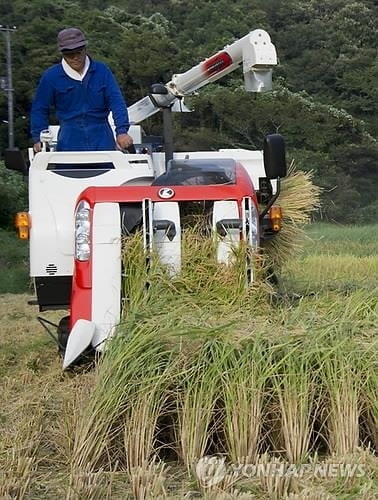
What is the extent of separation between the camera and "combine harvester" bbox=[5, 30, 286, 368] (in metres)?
4.71

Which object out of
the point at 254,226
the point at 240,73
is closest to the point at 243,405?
the point at 254,226

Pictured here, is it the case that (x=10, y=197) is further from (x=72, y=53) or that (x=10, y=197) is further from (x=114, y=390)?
(x=114, y=390)

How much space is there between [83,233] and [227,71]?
2923 millimetres

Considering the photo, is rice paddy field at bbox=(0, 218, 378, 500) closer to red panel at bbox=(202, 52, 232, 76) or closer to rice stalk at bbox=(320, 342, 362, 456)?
rice stalk at bbox=(320, 342, 362, 456)

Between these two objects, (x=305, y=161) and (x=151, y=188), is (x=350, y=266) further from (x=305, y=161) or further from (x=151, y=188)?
(x=305, y=161)

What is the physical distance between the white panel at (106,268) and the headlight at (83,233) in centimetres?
5

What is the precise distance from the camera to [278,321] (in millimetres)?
4121

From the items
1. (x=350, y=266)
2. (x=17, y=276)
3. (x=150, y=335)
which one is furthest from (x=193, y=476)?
(x=17, y=276)

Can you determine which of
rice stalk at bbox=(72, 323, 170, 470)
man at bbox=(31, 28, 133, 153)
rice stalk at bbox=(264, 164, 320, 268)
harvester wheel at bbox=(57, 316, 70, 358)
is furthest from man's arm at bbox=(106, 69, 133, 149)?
rice stalk at bbox=(72, 323, 170, 470)

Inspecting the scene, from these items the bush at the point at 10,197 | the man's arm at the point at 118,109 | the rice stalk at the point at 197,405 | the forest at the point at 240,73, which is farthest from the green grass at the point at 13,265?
the rice stalk at the point at 197,405

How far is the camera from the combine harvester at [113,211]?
4.71m

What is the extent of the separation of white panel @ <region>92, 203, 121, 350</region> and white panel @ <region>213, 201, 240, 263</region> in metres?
0.53

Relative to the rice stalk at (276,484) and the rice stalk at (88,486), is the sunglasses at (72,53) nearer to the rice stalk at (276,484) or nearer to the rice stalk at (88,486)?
the rice stalk at (88,486)

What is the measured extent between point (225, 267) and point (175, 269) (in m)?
0.26
